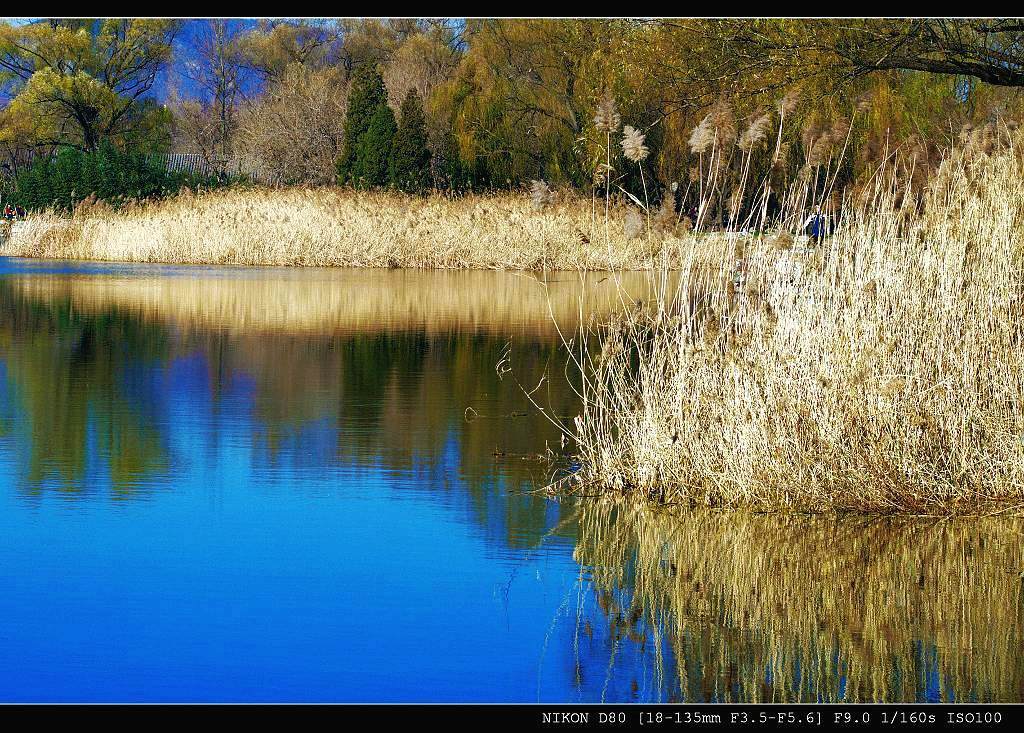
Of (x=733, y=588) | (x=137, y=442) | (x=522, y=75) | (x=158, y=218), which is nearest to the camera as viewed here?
(x=733, y=588)

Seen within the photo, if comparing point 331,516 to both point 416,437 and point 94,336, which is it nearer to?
point 416,437

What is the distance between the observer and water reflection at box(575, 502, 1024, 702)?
4.40m

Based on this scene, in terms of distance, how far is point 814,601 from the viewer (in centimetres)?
519

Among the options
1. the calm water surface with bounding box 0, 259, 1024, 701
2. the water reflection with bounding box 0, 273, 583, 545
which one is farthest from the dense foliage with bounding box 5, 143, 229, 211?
the calm water surface with bounding box 0, 259, 1024, 701

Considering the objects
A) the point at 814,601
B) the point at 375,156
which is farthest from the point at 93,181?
the point at 814,601

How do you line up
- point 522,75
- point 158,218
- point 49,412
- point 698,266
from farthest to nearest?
point 522,75 → point 158,218 → point 49,412 → point 698,266

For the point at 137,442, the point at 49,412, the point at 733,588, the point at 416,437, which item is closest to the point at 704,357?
the point at 733,588

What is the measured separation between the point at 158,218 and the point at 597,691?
2256 centimetres

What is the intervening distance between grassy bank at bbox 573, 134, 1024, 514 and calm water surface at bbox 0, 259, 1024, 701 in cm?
20

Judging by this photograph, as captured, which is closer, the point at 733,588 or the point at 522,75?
the point at 733,588

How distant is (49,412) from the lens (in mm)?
9195

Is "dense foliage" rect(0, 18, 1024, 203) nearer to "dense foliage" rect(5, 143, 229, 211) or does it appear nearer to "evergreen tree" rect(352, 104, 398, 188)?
"evergreen tree" rect(352, 104, 398, 188)

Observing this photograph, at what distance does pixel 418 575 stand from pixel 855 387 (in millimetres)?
2036

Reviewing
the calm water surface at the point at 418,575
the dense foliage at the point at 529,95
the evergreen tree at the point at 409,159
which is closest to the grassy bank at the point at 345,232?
the dense foliage at the point at 529,95
